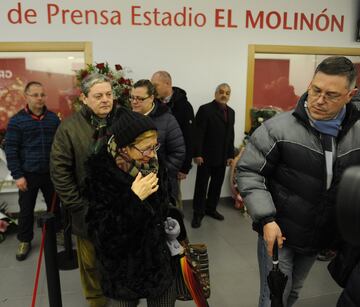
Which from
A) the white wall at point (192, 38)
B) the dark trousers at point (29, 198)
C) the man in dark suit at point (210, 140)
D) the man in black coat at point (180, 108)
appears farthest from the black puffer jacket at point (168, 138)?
the white wall at point (192, 38)

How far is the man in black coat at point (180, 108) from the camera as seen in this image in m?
3.24

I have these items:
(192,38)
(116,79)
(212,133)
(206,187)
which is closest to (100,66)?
Result: (116,79)

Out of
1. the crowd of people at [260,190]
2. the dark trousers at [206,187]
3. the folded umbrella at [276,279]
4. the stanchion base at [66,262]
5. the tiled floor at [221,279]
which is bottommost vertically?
the tiled floor at [221,279]

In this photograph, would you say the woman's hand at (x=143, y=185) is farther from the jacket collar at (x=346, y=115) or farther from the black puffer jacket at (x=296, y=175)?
the jacket collar at (x=346, y=115)

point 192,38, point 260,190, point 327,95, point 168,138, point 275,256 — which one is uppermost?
point 192,38

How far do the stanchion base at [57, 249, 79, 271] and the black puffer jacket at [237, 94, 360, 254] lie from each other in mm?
1908

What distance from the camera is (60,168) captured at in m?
1.98

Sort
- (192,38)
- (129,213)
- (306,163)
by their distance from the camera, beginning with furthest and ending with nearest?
(192,38) → (306,163) → (129,213)

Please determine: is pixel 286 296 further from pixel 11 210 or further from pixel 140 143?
pixel 11 210

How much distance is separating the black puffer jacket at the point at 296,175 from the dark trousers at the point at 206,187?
2247 millimetres

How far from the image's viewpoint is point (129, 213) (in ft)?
4.65

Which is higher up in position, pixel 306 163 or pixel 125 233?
pixel 306 163

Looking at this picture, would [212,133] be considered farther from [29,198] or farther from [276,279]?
[276,279]

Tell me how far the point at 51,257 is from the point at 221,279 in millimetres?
1428
